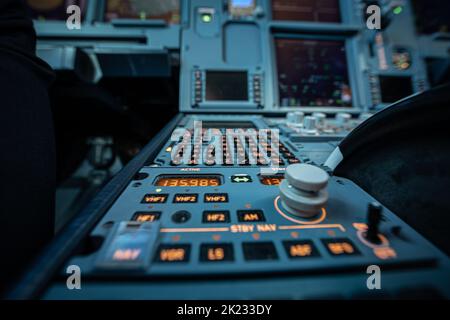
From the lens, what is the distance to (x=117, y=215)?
41 centimetres

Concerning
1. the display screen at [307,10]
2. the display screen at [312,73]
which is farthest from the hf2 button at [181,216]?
the display screen at [307,10]

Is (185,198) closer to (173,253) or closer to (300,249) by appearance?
(173,253)

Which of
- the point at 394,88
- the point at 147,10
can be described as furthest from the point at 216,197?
the point at 147,10

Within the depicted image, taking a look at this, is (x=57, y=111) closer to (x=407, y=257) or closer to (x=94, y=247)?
(x=94, y=247)

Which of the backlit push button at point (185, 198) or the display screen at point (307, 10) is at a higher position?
the display screen at point (307, 10)

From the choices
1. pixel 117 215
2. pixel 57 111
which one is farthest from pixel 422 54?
pixel 57 111

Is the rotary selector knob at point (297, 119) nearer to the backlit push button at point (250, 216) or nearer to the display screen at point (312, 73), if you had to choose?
the display screen at point (312, 73)

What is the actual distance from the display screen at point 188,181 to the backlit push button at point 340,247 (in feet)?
0.92

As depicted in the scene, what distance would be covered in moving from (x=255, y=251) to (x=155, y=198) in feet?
0.81

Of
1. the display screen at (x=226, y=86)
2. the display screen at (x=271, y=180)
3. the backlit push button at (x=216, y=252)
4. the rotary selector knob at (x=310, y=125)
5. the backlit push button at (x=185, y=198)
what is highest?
the display screen at (x=226, y=86)

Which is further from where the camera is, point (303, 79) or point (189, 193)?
point (303, 79)

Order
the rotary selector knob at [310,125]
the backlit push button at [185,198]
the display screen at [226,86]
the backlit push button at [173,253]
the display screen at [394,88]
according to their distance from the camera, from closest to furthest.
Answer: the backlit push button at [173,253] < the backlit push button at [185,198] < the rotary selector knob at [310,125] < the display screen at [226,86] < the display screen at [394,88]

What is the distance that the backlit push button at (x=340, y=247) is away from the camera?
1.08ft

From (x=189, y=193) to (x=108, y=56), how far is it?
3.98ft
